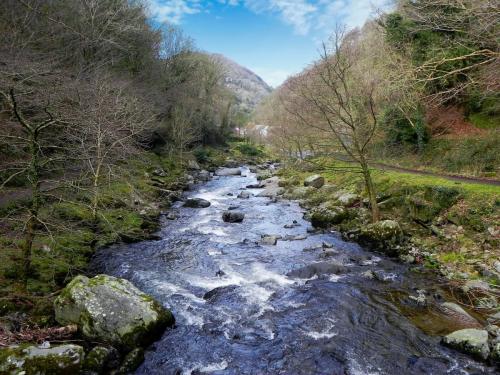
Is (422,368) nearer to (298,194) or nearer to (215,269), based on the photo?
(215,269)

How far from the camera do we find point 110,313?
8711mm

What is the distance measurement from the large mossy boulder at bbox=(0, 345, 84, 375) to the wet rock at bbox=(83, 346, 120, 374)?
25cm

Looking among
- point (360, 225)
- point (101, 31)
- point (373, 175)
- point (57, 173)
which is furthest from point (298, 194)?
point (101, 31)

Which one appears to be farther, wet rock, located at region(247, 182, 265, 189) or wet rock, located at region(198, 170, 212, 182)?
wet rock, located at region(198, 170, 212, 182)

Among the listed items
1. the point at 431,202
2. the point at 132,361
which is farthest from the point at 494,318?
the point at 132,361

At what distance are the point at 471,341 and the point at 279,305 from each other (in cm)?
539

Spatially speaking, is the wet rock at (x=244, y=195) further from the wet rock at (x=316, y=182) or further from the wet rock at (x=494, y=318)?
the wet rock at (x=494, y=318)

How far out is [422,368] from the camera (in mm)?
7992

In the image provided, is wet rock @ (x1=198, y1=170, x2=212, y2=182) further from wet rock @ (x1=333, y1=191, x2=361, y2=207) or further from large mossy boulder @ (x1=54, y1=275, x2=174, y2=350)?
large mossy boulder @ (x1=54, y1=275, x2=174, y2=350)

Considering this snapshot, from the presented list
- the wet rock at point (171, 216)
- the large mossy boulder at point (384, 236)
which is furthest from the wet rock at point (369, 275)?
the wet rock at point (171, 216)

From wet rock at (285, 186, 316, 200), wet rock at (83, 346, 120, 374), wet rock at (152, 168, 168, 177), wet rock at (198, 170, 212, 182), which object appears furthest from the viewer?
wet rock at (198, 170, 212, 182)

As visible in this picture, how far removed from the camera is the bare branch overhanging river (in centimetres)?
826

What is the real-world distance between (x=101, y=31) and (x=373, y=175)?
25816mm

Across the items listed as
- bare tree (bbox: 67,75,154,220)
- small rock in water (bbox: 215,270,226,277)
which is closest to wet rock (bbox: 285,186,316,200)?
bare tree (bbox: 67,75,154,220)
